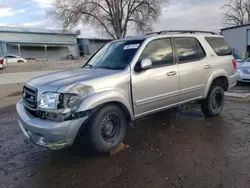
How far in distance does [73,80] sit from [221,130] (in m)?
3.11

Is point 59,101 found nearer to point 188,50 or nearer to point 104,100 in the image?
point 104,100

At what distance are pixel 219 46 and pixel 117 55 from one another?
2.59m

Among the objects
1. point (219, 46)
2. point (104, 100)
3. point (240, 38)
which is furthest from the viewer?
point (240, 38)

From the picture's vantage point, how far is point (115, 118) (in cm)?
360

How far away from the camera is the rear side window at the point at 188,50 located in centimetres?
446

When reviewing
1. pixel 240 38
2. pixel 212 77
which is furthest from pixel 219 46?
pixel 240 38

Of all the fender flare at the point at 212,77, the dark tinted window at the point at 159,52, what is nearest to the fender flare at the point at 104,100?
the dark tinted window at the point at 159,52

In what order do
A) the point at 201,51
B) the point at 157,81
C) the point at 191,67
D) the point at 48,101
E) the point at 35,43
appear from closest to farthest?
the point at 48,101, the point at 157,81, the point at 191,67, the point at 201,51, the point at 35,43

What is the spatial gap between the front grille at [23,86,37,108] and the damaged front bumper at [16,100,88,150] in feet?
0.77

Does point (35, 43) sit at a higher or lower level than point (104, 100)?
higher

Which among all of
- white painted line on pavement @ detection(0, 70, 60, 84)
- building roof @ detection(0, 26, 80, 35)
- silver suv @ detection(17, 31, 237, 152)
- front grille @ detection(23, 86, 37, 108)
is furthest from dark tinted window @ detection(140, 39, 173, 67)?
building roof @ detection(0, 26, 80, 35)

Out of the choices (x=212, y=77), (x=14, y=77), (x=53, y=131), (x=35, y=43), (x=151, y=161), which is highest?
(x=35, y=43)

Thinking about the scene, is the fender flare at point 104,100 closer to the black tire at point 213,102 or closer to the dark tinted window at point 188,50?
the dark tinted window at point 188,50

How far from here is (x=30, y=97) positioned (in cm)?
342
